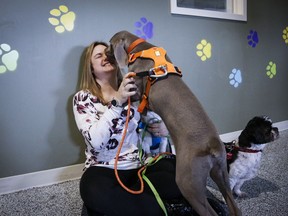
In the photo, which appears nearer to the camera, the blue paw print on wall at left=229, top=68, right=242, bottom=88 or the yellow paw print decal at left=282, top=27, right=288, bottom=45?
the blue paw print on wall at left=229, top=68, right=242, bottom=88

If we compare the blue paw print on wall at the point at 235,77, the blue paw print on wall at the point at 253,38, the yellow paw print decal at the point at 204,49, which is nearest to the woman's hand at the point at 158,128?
the yellow paw print decal at the point at 204,49

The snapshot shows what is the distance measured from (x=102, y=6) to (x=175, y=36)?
27.1 inches

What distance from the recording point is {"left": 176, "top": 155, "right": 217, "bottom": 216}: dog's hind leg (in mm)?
864

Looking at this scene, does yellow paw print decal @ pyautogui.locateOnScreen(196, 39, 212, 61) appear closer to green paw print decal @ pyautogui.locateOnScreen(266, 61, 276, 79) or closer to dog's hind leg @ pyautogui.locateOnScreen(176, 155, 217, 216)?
green paw print decal @ pyautogui.locateOnScreen(266, 61, 276, 79)

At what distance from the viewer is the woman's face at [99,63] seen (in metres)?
1.44

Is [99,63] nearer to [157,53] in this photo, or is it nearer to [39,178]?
[157,53]

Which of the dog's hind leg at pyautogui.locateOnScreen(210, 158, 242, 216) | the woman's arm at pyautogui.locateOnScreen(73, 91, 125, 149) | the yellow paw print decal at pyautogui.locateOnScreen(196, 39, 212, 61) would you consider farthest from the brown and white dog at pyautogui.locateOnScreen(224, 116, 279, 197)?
the yellow paw print decal at pyautogui.locateOnScreen(196, 39, 212, 61)

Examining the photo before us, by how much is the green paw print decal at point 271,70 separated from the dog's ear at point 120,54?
215 cm

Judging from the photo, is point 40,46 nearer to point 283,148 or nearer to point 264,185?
point 264,185

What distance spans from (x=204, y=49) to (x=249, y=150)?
1172mm

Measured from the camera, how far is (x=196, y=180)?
864 mm

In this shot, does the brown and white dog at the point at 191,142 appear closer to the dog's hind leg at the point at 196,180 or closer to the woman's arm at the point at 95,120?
the dog's hind leg at the point at 196,180

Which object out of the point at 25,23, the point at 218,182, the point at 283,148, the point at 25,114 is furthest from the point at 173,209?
the point at 283,148

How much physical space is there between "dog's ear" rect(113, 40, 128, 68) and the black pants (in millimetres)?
571
